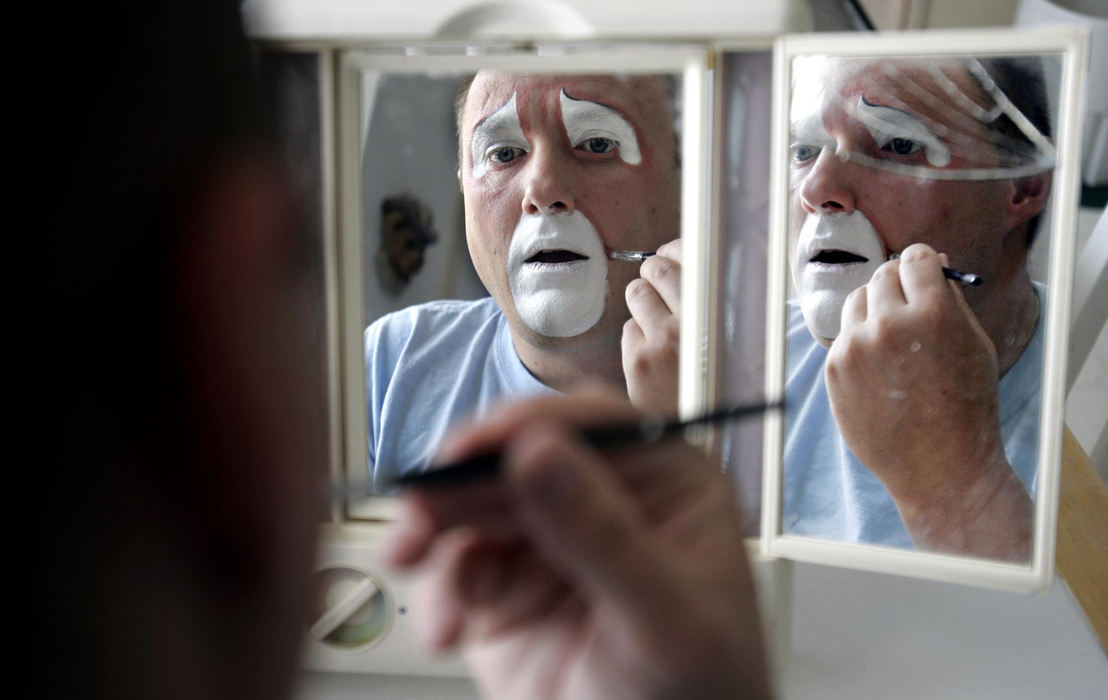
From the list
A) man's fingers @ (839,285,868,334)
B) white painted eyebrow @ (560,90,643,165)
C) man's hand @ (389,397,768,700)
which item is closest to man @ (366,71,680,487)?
white painted eyebrow @ (560,90,643,165)

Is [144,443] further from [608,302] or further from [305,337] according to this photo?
[608,302]

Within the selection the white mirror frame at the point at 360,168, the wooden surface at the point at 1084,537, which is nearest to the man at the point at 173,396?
the white mirror frame at the point at 360,168

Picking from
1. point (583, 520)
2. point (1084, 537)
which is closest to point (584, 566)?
point (583, 520)

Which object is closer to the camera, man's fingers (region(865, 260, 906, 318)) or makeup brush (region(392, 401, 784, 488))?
makeup brush (region(392, 401, 784, 488))

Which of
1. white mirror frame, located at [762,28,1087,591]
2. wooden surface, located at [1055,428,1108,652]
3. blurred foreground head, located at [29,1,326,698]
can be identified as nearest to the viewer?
blurred foreground head, located at [29,1,326,698]

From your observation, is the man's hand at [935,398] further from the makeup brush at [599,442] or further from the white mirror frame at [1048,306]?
the makeup brush at [599,442]

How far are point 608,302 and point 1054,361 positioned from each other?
0.25 metres

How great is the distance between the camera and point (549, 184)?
1.91 ft

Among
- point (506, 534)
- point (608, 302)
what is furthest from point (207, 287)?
point (608, 302)

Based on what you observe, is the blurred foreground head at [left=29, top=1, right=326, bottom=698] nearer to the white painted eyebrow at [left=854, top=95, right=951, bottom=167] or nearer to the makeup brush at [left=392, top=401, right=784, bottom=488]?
the makeup brush at [left=392, top=401, right=784, bottom=488]

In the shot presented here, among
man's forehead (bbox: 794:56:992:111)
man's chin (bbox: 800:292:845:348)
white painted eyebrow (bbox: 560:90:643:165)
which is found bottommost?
man's chin (bbox: 800:292:845:348)

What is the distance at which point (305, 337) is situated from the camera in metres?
0.30

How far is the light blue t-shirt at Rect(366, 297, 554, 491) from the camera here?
0.61 meters

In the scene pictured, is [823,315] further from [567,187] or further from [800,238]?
[567,187]
